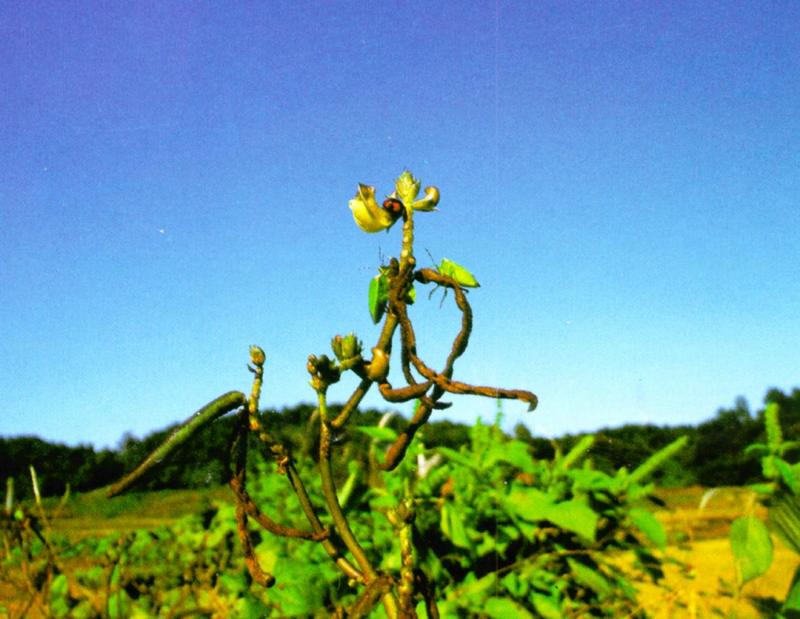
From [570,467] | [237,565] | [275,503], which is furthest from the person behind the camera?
[275,503]

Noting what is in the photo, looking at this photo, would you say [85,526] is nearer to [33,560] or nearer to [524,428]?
[33,560]

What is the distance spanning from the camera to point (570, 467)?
1265mm

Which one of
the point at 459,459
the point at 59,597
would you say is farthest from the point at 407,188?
the point at 59,597

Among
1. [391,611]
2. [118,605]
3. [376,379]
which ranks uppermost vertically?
[376,379]

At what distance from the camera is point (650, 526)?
1032 millimetres

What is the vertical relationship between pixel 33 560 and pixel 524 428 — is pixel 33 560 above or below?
below

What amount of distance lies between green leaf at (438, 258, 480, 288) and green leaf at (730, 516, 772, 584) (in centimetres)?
49

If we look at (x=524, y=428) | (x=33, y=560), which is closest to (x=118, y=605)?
(x=33, y=560)

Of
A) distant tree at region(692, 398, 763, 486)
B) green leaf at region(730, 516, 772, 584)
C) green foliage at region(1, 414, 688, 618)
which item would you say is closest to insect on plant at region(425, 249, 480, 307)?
green leaf at region(730, 516, 772, 584)

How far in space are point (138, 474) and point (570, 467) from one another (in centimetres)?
107

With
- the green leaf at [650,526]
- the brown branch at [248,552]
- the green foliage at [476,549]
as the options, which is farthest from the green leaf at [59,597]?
the brown branch at [248,552]

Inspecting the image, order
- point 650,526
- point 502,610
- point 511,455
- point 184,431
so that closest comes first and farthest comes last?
point 184,431
point 502,610
point 650,526
point 511,455

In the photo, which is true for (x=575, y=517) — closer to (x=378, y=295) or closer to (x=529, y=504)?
(x=529, y=504)

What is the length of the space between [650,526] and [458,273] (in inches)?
31.9
